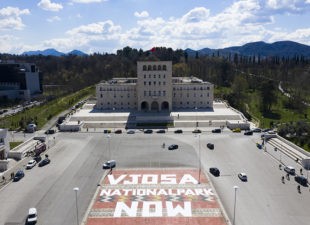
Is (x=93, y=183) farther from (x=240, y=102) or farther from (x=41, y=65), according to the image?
(x=41, y=65)

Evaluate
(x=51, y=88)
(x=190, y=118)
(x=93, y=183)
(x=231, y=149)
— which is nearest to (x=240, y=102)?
(x=190, y=118)

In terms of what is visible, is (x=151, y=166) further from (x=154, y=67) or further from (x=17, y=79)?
(x=17, y=79)

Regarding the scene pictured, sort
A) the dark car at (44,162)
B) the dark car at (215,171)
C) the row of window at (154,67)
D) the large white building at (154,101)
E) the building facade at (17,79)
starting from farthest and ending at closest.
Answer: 1. the building facade at (17,79)
2. the large white building at (154,101)
3. the row of window at (154,67)
4. the dark car at (44,162)
5. the dark car at (215,171)

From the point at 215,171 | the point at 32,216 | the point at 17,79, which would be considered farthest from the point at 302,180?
the point at 17,79

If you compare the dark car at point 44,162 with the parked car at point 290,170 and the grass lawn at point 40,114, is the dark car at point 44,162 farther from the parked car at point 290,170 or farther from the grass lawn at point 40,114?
the parked car at point 290,170

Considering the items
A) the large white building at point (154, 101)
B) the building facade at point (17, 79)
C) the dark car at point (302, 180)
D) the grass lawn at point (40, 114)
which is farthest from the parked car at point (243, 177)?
the building facade at point (17, 79)

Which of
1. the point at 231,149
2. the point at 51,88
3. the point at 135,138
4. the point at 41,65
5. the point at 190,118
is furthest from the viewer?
the point at 41,65

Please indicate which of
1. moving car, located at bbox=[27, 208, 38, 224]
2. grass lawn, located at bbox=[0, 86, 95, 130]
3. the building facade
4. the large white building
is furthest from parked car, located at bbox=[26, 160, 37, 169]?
the building facade
